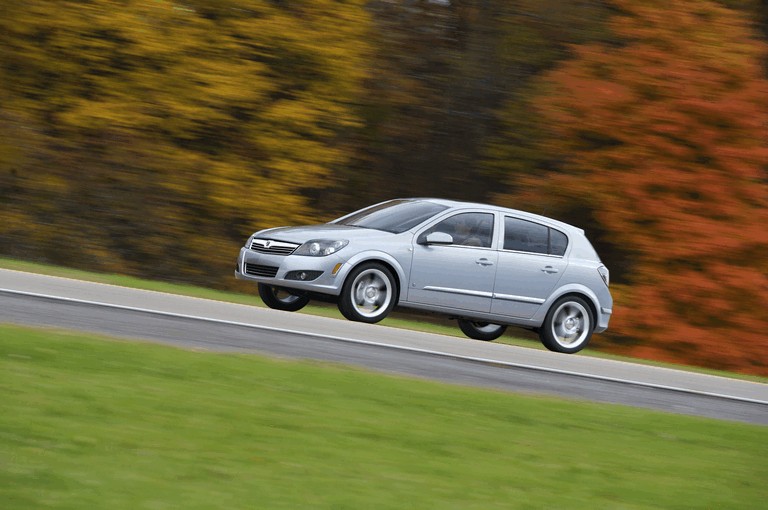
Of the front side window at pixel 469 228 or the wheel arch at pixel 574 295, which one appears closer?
the front side window at pixel 469 228

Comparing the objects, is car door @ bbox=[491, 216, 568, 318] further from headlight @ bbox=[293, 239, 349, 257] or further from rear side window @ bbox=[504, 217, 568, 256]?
headlight @ bbox=[293, 239, 349, 257]

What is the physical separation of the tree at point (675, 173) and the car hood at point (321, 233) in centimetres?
744

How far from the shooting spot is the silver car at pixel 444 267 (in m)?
13.9

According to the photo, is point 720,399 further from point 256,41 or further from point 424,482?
point 256,41

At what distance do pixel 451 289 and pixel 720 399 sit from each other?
11.8 ft

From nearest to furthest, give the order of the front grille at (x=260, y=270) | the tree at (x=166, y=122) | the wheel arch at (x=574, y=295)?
the front grille at (x=260, y=270) → the wheel arch at (x=574, y=295) → the tree at (x=166, y=122)

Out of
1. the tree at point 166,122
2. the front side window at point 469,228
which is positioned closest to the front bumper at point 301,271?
the front side window at point 469,228

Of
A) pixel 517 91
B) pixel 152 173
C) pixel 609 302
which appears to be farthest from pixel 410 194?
pixel 609 302

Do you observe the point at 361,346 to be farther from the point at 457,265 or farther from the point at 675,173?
the point at 675,173

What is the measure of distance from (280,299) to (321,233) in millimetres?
1667

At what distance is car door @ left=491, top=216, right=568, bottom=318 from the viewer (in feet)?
48.9

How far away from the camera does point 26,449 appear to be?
591 cm

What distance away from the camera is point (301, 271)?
45.3 ft

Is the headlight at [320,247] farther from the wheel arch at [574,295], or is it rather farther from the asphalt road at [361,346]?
the wheel arch at [574,295]
